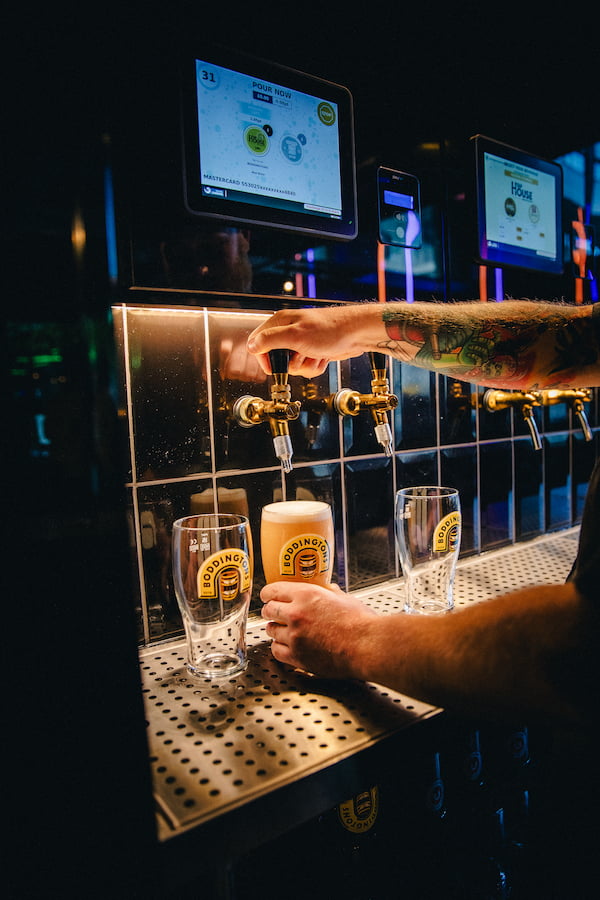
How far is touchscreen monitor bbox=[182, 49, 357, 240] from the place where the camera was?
1090mm

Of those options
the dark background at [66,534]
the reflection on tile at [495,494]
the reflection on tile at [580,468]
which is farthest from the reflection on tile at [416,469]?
the dark background at [66,534]

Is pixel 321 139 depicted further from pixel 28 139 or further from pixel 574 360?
pixel 28 139

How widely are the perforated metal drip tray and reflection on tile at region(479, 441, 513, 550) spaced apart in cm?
86

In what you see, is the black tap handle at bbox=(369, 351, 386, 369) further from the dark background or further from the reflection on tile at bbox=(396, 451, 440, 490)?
the dark background

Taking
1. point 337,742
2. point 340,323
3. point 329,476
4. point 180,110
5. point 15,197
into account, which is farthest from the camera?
point 329,476

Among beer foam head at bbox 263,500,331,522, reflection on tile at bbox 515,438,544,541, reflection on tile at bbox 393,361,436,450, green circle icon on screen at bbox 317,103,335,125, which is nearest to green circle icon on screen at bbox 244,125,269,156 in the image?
green circle icon on screen at bbox 317,103,335,125

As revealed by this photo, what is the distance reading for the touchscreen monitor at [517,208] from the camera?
1.60 metres

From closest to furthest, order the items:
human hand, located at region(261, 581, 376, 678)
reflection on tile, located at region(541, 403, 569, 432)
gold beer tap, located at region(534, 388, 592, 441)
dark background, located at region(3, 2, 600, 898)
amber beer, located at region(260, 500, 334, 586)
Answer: dark background, located at region(3, 2, 600, 898)
human hand, located at region(261, 581, 376, 678)
amber beer, located at region(260, 500, 334, 586)
gold beer tap, located at region(534, 388, 592, 441)
reflection on tile, located at region(541, 403, 569, 432)

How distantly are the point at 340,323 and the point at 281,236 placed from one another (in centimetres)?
24

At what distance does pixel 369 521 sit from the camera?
4.78ft

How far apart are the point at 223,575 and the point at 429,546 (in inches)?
17.2

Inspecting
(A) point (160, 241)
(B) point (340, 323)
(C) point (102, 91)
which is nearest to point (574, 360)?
(B) point (340, 323)

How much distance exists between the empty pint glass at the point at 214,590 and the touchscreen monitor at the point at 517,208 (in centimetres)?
112

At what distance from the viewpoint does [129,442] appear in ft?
3.63
